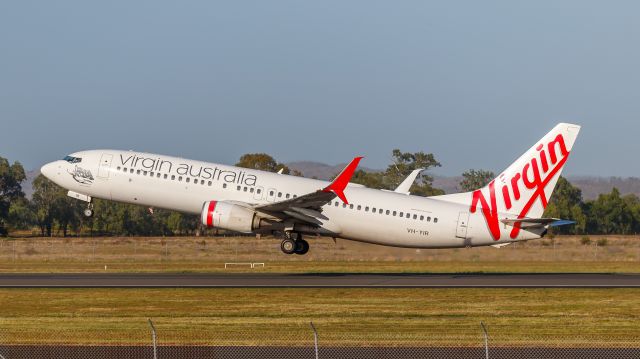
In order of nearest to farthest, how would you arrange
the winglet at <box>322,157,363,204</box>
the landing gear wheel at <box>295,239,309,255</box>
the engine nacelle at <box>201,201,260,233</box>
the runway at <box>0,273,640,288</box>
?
the runway at <box>0,273,640,288</box>, the winglet at <box>322,157,363,204</box>, the engine nacelle at <box>201,201,260,233</box>, the landing gear wheel at <box>295,239,309,255</box>

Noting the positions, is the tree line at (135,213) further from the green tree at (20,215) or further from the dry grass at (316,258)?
the dry grass at (316,258)

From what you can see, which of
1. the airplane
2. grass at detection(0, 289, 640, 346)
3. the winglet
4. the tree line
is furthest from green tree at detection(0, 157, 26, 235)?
grass at detection(0, 289, 640, 346)

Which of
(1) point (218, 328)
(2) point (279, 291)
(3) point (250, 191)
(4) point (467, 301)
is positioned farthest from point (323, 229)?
(1) point (218, 328)

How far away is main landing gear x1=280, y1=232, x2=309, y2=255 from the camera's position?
51.5 meters

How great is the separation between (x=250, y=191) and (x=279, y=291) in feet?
36.4

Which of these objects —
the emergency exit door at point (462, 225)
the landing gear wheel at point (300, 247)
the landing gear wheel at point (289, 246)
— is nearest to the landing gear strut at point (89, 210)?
the landing gear wheel at point (289, 246)

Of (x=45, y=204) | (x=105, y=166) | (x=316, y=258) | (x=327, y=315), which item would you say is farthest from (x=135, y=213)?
(x=327, y=315)

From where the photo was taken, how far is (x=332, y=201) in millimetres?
51688

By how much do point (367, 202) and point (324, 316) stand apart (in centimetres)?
1736

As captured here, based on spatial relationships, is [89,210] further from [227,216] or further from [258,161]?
[258,161]

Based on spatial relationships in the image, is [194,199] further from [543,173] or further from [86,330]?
[86,330]

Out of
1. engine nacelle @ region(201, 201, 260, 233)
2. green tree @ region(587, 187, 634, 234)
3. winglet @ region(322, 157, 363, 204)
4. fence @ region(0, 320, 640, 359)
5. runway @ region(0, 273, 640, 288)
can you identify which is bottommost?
fence @ region(0, 320, 640, 359)

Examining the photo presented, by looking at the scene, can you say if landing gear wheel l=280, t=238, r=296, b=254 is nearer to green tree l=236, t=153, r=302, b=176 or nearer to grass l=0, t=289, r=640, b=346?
grass l=0, t=289, r=640, b=346

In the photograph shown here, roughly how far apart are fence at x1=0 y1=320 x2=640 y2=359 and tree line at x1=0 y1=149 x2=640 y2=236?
90552 millimetres
